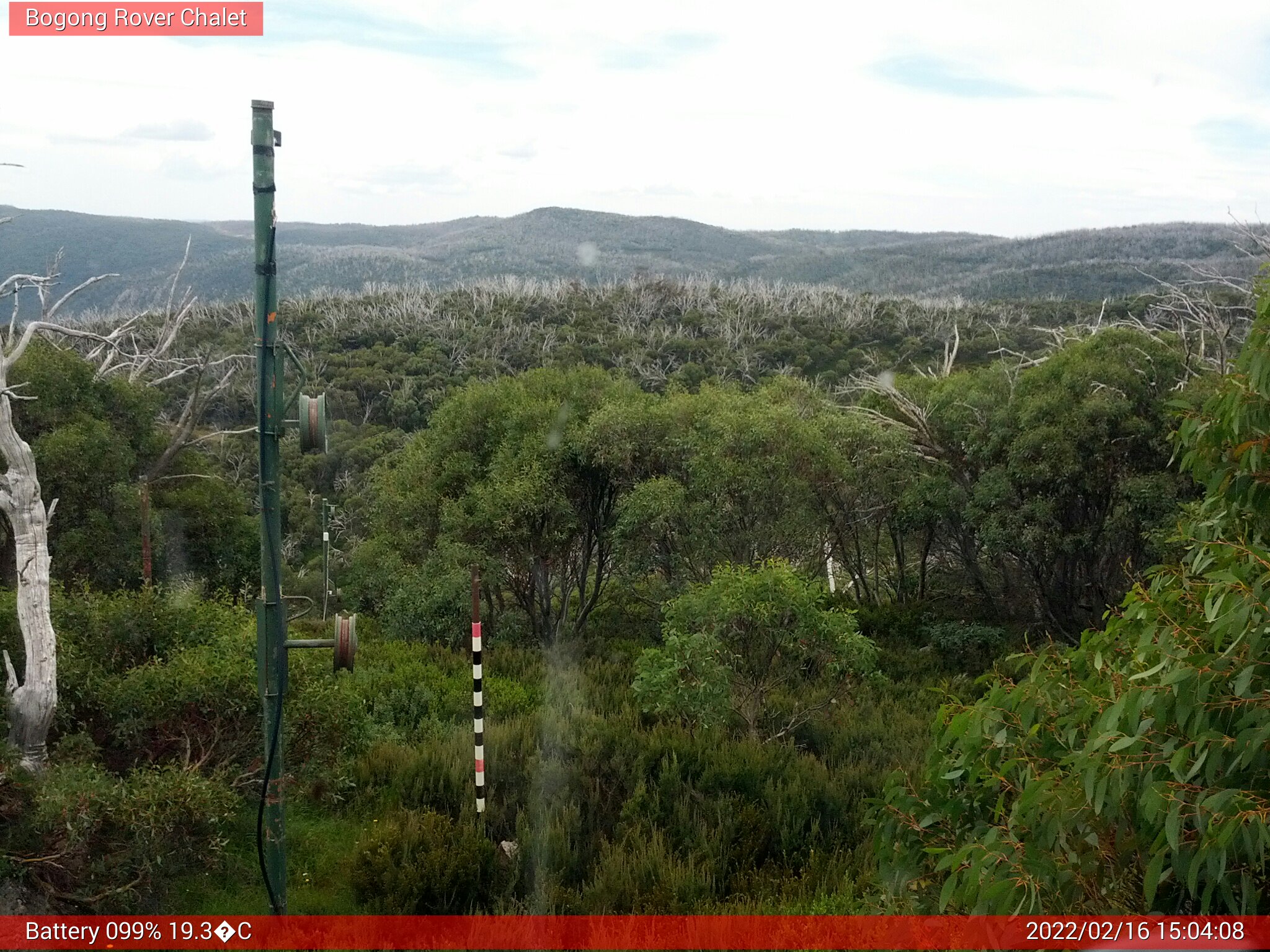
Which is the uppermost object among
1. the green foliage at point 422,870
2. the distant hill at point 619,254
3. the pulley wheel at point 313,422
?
the distant hill at point 619,254

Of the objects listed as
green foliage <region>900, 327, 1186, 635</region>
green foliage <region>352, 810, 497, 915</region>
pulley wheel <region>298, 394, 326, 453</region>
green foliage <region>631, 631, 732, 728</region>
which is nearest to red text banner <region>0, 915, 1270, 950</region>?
green foliage <region>352, 810, 497, 915</region>

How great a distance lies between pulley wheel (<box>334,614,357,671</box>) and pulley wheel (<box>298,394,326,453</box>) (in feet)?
3.05

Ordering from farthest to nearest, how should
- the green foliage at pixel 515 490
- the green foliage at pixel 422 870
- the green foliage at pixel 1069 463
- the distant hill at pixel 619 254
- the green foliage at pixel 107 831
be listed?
the distant hill at pixel 619 254
the green foliage at pixel 1069 463
the green foliage at pixel 515 490
the green foliage at pixel 422 870
the green foliage at pixel 107 831

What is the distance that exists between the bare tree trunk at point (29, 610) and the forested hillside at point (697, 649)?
1.09 feet

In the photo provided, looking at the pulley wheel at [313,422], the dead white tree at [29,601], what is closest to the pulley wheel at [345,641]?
the pulley wheel at [313,422]

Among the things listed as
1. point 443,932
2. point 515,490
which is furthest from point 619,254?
point 443,932

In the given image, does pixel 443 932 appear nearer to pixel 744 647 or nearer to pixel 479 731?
pixel 479 731

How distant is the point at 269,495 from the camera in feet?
18.6

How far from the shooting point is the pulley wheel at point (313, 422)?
5.46 meters

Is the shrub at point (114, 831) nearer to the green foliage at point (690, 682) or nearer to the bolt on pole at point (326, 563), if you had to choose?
the green foliage at point (690, 682)

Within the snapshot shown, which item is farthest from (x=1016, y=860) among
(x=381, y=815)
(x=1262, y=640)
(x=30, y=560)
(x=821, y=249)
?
(x=821, y=249)

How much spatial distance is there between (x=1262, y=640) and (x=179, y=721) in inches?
281

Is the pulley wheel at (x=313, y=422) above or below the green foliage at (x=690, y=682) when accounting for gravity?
above

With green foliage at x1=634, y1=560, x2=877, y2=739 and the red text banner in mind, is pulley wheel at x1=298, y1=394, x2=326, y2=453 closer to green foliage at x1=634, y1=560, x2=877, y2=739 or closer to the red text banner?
the red text banner
